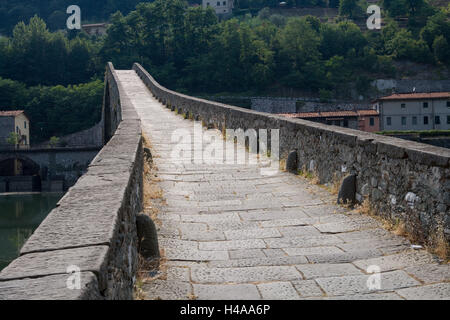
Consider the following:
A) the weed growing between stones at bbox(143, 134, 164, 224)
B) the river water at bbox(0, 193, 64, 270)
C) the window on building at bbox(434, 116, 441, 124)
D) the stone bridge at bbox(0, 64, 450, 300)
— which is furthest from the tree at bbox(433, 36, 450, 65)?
the weed growing between stones at bbox(143, 134, 164, 224)

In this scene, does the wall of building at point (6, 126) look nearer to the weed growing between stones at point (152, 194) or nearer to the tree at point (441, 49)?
the weed growing between stones at point (152, 194)

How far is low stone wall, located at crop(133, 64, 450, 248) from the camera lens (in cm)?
439

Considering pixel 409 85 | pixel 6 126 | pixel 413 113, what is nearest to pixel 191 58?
pixel 6 126

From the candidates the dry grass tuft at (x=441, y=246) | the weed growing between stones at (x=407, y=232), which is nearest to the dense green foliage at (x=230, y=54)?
the weed growing between stones at (x=407, y=232)

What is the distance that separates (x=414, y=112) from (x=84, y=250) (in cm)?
6036

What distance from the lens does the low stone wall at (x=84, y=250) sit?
2182 millimetres

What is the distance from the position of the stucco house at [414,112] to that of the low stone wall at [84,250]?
185ft

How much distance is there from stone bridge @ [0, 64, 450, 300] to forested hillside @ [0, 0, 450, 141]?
7319cm

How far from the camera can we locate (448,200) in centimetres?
420

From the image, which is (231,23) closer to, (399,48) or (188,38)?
(188,38)

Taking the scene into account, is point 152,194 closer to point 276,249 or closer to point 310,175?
point 310,175

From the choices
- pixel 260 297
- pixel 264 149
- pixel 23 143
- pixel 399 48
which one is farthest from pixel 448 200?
pixel 399 48

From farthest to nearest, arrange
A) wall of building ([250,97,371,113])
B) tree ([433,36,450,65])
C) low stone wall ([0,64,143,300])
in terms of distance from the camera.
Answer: tree ([433,36,450,65])
wall of building ([250,97,371,113])
low stone wall ([0,64,143,300])

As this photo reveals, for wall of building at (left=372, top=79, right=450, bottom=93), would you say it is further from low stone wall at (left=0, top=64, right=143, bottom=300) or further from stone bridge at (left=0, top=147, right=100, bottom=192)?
low stone wall at (left=0, top=64, right=143, bottom=300)
